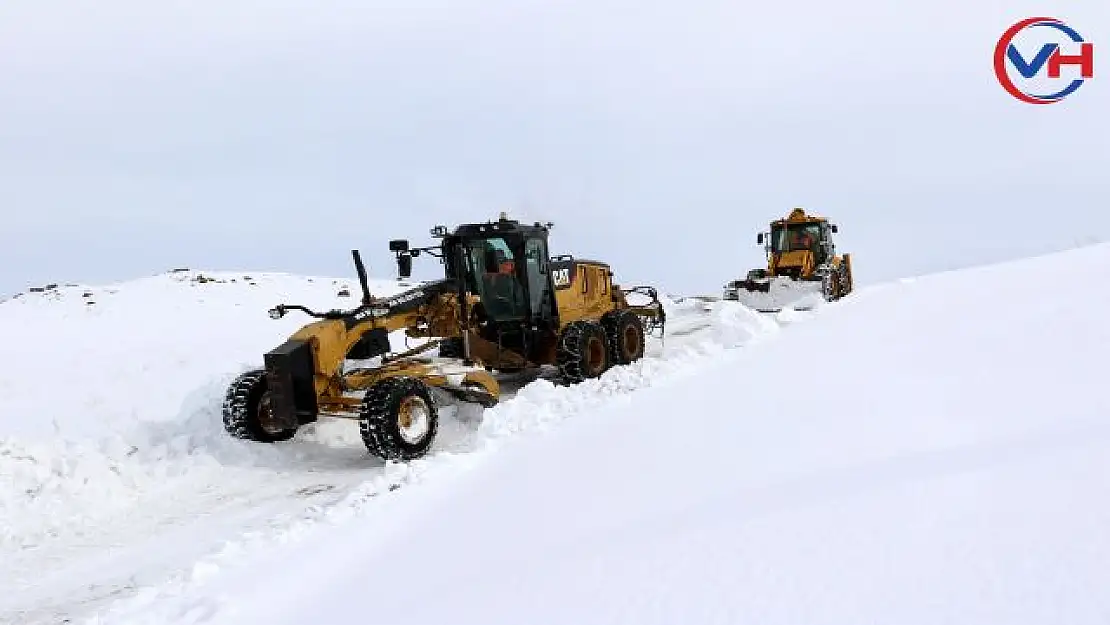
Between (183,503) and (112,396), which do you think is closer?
(183,503)

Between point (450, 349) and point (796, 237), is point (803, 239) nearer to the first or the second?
point (796, 237)

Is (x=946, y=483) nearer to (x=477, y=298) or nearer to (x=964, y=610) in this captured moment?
(x=964, y=610)

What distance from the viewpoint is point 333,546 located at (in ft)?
15.1

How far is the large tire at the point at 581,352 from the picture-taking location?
33.7 ft

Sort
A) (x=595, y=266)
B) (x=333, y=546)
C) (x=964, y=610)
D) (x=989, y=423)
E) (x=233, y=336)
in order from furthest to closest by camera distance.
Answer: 1. (x=233, y=336)
2. (x=595, y=266)
3. (x=333, y=546)
4. (x=989, y=423)
5. (x=964, y=610)

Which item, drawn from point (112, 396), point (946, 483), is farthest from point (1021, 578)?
point (112, 396)

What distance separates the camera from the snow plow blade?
61.3ft

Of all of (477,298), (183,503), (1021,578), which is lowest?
(183,503)

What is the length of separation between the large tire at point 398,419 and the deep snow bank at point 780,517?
1479mm

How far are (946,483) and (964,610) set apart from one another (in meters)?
1.06

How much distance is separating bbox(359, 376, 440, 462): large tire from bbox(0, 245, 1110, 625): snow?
29 cm

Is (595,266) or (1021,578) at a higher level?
(595,266)

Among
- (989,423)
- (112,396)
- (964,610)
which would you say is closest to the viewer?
(964,610)

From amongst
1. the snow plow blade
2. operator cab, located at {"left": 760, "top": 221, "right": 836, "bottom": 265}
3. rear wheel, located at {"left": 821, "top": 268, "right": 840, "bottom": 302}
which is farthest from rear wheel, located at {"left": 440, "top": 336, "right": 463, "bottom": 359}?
operator cab, located at {"left": 760, "top": 221, "right": 836, "bottom": 265}
